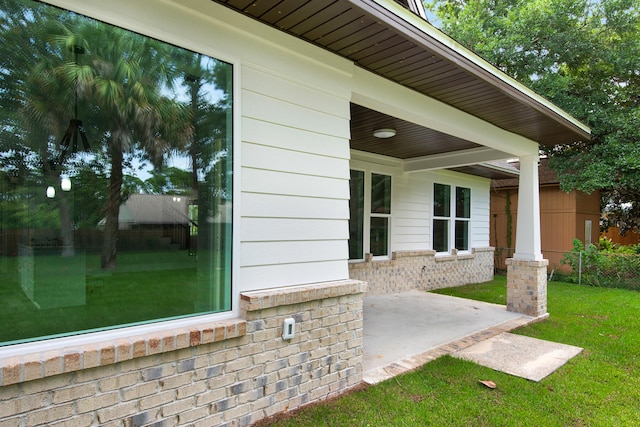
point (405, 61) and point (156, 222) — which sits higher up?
point (405, 61)

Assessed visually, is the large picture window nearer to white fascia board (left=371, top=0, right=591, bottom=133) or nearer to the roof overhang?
the roof overhang

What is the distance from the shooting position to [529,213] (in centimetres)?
602

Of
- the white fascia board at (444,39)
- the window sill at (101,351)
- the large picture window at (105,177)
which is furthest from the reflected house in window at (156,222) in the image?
the white fascia board at (444,39)

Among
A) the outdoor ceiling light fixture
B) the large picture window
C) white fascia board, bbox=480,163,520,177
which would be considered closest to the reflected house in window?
the large picture window

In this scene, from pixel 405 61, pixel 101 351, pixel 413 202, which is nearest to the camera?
pixel 101 351

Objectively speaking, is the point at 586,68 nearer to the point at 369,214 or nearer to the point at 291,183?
the point at 369,214

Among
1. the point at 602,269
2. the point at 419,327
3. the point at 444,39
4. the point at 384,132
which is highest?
the point at 444,39

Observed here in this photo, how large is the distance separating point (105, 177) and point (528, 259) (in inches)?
245

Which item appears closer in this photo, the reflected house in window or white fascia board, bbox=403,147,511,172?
the reflected house in window

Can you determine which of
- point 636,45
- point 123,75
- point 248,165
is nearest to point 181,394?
point 248,165

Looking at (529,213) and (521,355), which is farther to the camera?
(529,213)

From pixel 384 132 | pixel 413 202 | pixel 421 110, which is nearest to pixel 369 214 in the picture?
pixel 413 202

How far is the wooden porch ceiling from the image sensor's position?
8.11ft

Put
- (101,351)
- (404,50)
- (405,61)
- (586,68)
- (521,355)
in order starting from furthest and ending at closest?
(586,68), (521,355), (405,61), (404,50), (101,351)
